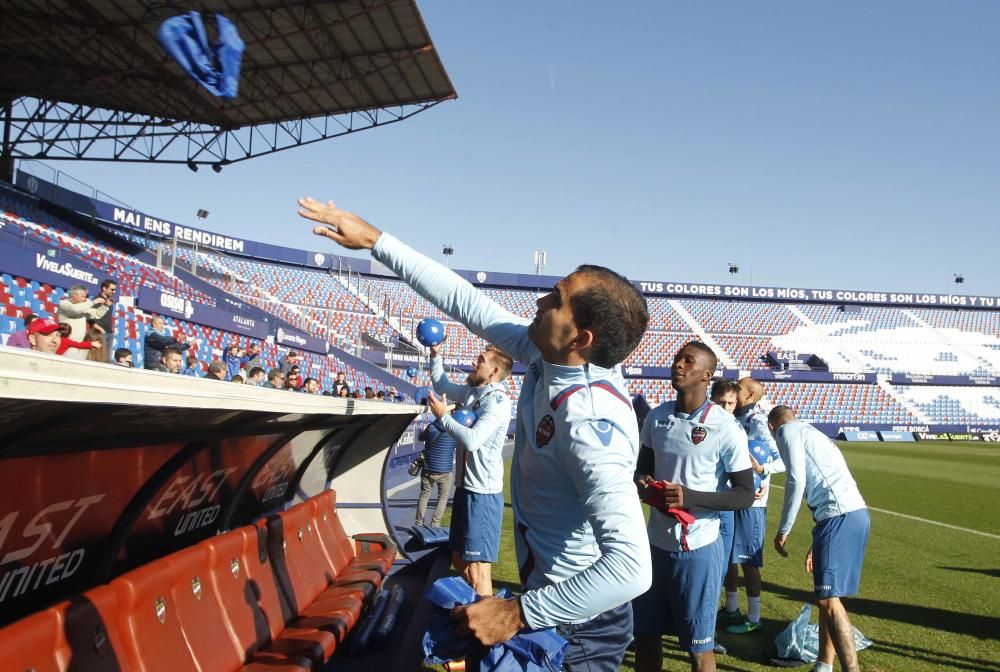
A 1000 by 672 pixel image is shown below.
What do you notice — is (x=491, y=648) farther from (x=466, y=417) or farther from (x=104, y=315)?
(x=104, y=315)

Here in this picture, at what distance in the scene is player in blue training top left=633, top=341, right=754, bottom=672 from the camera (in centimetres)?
385

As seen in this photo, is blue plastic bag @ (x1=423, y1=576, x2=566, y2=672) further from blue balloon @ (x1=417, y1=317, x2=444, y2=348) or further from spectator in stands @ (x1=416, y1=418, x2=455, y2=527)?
spectator in stands @ (x1=416, y1=418, x2=455, y2=527)

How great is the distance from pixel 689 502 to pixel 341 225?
2598mm

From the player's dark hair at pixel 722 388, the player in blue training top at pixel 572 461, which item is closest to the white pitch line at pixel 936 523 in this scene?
the player's dark hair at pixel 722 388

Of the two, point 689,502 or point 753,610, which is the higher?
point 689,502

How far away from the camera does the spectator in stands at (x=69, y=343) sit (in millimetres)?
6828

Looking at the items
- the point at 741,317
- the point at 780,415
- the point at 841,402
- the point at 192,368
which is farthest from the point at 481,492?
the point at 741,317

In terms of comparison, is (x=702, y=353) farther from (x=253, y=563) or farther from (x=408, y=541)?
(x=408, y=541)

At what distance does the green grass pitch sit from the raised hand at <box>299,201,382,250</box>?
4.16m

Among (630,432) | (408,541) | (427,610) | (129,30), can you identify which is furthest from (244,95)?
(630,432)

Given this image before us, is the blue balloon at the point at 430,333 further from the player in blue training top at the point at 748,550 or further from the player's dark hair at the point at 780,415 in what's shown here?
the player in blue training top at the point at 748,550

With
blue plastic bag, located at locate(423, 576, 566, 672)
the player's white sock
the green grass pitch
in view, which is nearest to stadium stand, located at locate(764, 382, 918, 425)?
the green grass pitch

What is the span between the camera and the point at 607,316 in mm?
1994

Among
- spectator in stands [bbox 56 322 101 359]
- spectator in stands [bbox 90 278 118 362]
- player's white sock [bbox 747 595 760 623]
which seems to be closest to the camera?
player's white sock [bbox 747 595 760 623]
